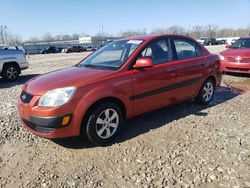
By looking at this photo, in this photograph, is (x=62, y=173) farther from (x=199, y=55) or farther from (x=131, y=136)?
(x=199, y=55)

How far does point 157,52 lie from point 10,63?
7.90 m

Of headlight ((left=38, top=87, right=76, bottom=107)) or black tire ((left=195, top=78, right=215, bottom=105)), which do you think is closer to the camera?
headlight ((left=38, top=87, right=76, bottom=107))

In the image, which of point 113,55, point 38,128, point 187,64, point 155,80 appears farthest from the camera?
point 187,64

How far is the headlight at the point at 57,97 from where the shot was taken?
3.94 m

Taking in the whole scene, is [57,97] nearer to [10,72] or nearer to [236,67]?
[236,67]

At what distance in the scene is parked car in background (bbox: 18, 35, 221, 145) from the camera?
13.1 ft

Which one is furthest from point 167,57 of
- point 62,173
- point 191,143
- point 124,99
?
point 62,173

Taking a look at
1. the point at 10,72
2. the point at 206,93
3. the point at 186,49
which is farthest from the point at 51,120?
the point at 10,72

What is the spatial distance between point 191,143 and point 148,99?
Result: 106cm

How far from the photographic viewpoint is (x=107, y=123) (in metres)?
4.36

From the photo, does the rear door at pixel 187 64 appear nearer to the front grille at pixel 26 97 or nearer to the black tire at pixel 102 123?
the black tire at pixel 102 123

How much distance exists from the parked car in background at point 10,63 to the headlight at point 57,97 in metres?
7.80

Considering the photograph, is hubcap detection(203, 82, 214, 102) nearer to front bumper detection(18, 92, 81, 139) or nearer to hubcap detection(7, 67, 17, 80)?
front bumper detection(18, 92, 81, 139)

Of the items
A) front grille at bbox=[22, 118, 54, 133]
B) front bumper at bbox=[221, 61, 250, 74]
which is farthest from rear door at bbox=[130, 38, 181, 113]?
front bumper at bbox=[221, 61, 250, 74]
